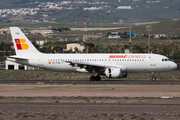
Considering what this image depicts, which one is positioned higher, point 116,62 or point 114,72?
point 116,62

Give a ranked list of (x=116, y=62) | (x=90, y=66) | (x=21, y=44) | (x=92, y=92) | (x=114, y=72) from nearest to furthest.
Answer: (x=92, y=92) < (x=114, y=72) < (x=90, y=66) < (x=116, y=62) < (x=21, y=44)

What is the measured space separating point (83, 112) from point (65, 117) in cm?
185

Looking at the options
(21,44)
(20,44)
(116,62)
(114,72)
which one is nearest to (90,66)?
(114,72)

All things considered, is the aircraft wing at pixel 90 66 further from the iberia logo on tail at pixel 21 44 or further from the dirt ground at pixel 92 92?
the dirt ground at pixel 92 92

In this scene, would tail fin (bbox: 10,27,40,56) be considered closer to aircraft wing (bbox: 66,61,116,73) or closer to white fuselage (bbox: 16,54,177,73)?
white fuselage (bbox: 16,54,177,73)

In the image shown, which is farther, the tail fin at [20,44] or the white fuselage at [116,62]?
the tail fin at [20,44]

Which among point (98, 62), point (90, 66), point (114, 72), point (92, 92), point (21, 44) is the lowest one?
point (92, 92)

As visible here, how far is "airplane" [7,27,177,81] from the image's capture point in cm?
4631

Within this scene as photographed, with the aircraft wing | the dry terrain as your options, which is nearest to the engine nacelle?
the aircraft wing

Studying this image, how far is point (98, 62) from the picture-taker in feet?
156

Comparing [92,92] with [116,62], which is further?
[116,62]

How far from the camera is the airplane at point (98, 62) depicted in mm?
46312

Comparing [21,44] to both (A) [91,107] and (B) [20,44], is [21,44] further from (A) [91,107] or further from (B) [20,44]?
(A) [91,107]

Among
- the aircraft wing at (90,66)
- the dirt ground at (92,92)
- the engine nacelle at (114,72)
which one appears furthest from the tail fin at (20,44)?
the dirt ground at (92,92)
